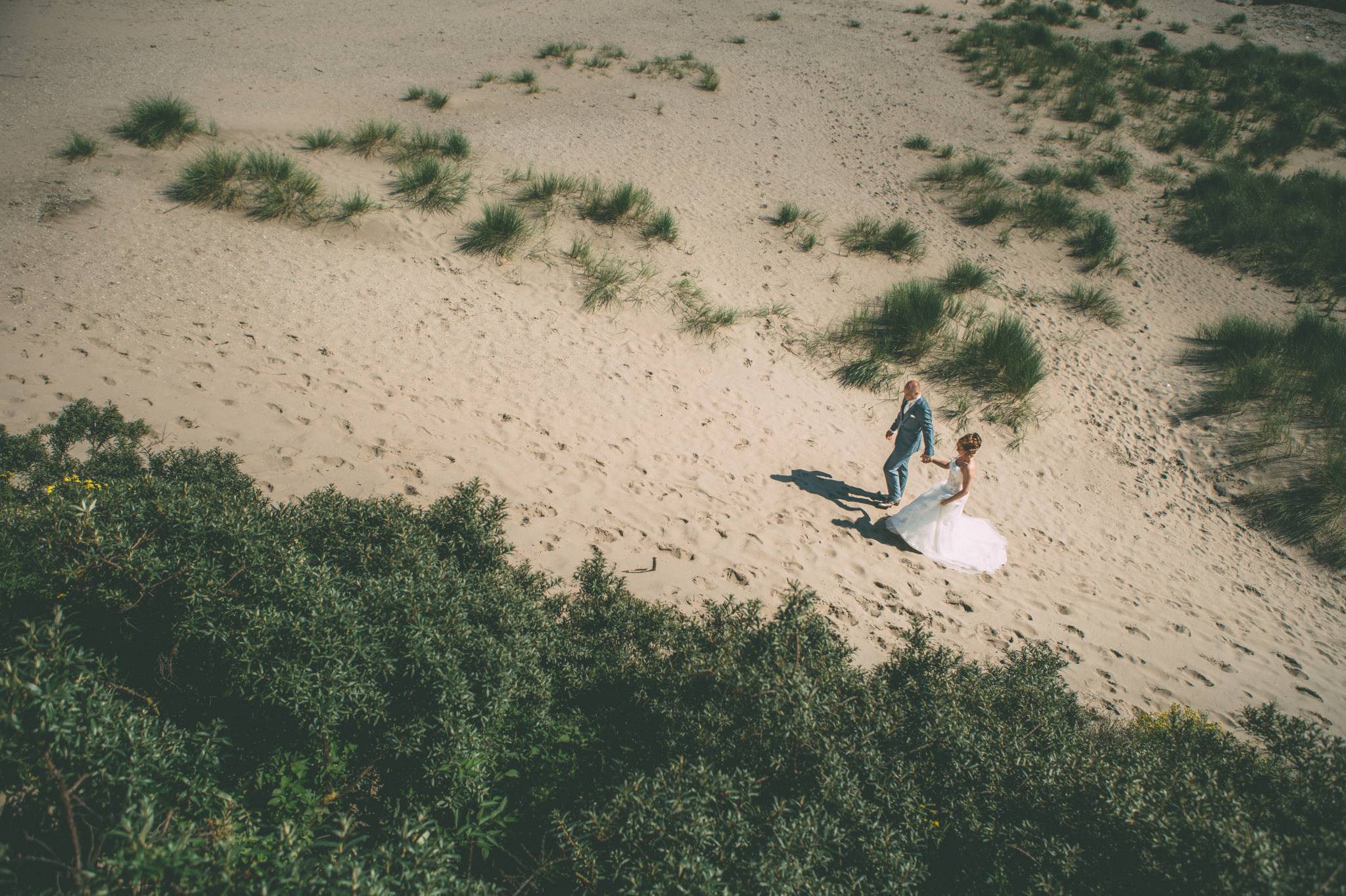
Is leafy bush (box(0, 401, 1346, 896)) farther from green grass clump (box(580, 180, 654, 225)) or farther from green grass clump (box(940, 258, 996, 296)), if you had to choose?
green grass clump (box(940, 258, 996, 296))

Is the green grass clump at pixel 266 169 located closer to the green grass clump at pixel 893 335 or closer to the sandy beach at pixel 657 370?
the sandy beach at pixel 657 370

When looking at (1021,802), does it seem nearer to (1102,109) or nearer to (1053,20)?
(1102,109)

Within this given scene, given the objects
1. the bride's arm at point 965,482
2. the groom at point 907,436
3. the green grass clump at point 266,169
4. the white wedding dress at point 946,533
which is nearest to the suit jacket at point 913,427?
the groom at point 907,436

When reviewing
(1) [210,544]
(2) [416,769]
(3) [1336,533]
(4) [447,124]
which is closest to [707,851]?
(2) [416,769]

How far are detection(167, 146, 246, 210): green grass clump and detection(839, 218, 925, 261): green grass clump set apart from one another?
393 inches

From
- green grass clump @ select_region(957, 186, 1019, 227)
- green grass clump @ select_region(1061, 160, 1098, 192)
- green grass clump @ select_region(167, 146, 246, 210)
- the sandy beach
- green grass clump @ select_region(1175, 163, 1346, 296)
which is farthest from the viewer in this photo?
green grass clump @ select_region(1061, 160, 1098, 192)

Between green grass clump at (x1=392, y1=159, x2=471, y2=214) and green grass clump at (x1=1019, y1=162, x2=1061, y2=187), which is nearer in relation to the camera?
green grass clump at (x1=392, y1=159, x2=471, y2=214)

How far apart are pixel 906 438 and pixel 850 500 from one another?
0.94 m

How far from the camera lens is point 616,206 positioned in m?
10.9

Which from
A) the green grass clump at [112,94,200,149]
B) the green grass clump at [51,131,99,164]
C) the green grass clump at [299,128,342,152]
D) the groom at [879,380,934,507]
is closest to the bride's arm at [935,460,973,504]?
the groom at [879,380,934,507]

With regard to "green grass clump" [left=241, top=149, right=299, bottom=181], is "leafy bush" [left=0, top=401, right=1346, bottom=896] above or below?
below

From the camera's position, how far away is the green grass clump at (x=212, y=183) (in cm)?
934

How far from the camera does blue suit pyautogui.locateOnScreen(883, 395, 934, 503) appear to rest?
662 centimetres

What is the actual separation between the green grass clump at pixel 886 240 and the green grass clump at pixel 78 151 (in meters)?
12.3
